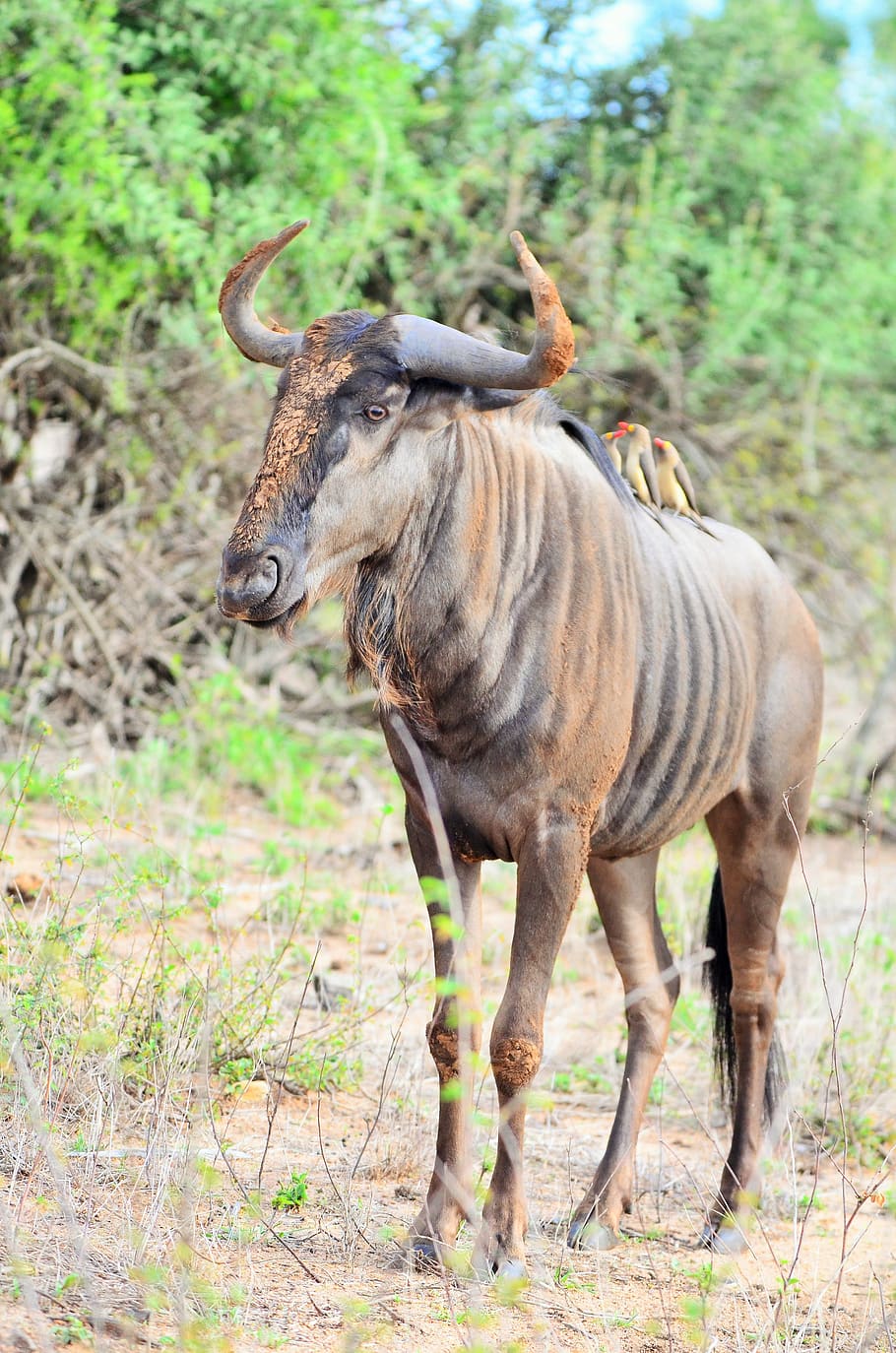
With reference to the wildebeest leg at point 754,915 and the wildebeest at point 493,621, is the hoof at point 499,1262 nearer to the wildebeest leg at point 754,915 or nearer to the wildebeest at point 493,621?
the wildebeest at point 493,621

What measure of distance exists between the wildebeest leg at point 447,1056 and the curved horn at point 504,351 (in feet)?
3.47

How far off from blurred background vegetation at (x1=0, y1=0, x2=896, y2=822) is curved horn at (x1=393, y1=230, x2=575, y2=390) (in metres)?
2.19

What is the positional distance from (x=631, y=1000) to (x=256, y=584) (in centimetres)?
184

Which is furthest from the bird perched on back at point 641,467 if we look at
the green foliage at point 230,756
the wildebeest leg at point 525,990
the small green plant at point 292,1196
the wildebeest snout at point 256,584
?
the green foliage at point 230,756

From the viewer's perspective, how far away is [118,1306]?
2707 millimetres

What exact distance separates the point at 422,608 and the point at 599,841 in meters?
0.88

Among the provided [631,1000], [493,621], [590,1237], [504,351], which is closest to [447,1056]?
[590,1237]

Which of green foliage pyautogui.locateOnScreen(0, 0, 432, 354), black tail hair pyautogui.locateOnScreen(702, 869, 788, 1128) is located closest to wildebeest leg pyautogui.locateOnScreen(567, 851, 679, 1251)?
black tail hair pyautogui.locateOnScreen(702, 869, 788, 1128)

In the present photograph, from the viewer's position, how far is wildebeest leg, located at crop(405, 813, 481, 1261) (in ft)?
11.1

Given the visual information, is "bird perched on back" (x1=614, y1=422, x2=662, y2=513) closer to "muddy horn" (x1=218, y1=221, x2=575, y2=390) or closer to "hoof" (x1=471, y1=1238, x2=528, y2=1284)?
"muddy horn" (x1=218, y1=221, x2=575, y2=390)

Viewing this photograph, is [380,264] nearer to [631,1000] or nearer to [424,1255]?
[631,1000]

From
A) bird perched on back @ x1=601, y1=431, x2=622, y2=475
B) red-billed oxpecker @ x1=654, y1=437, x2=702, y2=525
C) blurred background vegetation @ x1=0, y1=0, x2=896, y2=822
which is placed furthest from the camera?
blurred background vegetation @ x1=0, y1=0, x2=896, y2=822

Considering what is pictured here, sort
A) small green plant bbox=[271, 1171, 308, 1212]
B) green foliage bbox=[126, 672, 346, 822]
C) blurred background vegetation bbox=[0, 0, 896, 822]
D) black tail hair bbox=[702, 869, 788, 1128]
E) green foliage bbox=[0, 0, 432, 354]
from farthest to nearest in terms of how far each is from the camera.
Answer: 1. green foliage bbox=[126, 672, 346, 822]
2. blurred background vegetation bbox=[0, 0, 896, 822]
3. green foliage bbox=[0, 0, 432, 354]
4. black tail hair bbox=[702, 869, 788, 1128]
5. small green plant bbox=[271, 1171, 308, 1212]

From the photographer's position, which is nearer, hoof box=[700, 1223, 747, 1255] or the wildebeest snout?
the wildebeest snout
